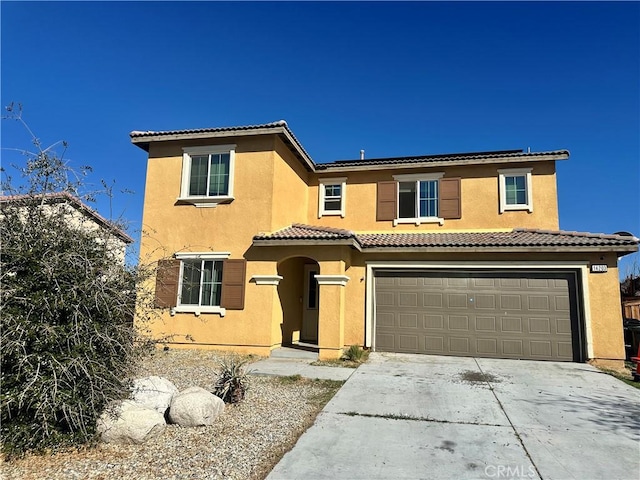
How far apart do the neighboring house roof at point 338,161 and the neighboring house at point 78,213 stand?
7.31m

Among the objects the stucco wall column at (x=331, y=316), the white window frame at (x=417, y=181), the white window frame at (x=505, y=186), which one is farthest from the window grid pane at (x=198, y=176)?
the white window frame at (x=505, y=186)

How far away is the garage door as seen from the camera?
1133cm

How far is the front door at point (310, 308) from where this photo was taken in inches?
565

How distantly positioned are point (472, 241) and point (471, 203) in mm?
2583

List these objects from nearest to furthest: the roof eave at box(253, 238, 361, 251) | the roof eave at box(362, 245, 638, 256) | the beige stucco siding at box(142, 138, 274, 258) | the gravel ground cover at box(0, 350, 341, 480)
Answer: the gravel ground cover at box(0, 350, 341, 480) → the roof eave at box(362, 245, 638, 256) → the roof eave at box(253, 238, 361, 251) → the beige stucco siding at box(142, 138, 274, 258)

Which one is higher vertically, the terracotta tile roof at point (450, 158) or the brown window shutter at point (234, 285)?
the terracotta tile roof at point (450, 158)

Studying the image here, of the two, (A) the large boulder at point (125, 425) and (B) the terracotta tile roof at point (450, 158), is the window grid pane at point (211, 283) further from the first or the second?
(A) the large boulder at point (125, 425)

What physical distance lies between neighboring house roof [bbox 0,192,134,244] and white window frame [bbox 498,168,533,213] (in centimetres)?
1196

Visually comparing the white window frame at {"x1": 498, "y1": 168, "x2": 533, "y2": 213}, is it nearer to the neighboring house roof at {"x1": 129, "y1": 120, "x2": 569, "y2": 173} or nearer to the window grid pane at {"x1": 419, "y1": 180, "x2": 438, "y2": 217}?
the neighboring house roof at {"x1": 129, "y1": 120, "x2": 569, "y2": 173}

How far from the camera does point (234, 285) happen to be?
12.0m

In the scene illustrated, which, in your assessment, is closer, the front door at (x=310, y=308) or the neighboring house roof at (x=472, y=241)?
the neighboring house roof at (x=472, y=241)

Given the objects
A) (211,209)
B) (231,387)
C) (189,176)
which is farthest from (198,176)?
(231,387)

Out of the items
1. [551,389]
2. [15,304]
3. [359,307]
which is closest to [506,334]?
[551,389]

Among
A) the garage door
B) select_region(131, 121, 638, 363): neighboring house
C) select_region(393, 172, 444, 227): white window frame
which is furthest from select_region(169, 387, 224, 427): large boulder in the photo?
select_region(393, 172, 444, 227): white window frame
